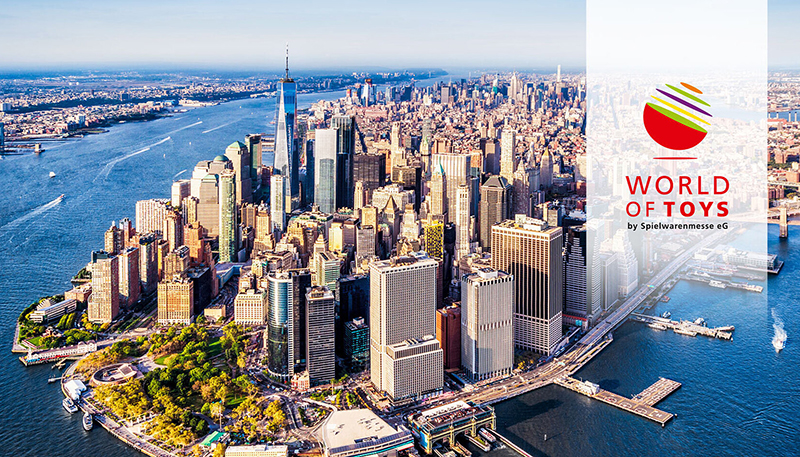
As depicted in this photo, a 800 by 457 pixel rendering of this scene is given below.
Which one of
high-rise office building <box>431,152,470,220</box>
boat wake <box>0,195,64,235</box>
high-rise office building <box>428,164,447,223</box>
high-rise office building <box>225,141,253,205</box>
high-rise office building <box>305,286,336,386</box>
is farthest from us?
high-rise office building <box>225,141,253,205</box>

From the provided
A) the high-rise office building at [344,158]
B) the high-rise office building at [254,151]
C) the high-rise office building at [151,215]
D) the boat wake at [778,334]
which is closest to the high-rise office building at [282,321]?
the boat wake at [778,334]

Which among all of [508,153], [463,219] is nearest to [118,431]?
[463,219]

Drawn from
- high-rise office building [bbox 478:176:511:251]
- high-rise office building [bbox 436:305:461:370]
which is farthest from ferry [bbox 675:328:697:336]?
high-rise office building [bbox 478:176:511:251]

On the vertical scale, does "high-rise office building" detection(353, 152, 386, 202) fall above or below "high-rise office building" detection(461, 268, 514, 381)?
above

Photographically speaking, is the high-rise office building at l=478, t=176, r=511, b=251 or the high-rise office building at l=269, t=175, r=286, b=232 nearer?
the high-rise office building at l=478, t=176, r=511, b=251

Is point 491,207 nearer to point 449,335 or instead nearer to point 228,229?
point 228,229

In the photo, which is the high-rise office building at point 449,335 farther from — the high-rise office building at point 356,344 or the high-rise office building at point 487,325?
the high-rise office building at point 356,344

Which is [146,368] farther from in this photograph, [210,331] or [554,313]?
[554,313]

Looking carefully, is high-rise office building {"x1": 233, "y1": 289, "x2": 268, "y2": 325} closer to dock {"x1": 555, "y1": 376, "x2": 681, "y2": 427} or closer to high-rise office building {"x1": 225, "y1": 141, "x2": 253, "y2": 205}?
dock {"x1": 555, "y1": 376, "x2": 681, "y2": 427}

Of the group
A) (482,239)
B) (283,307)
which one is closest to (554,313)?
(283,307)
